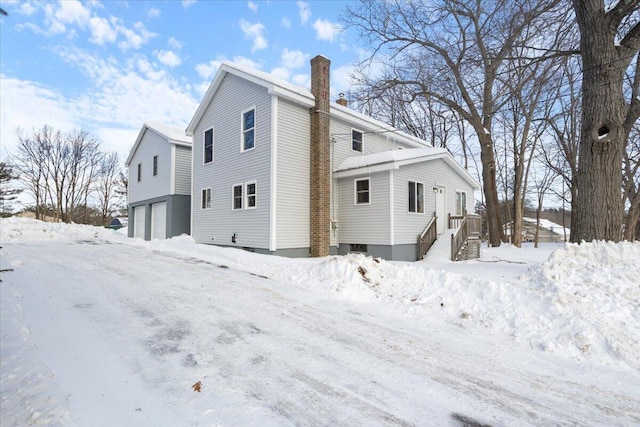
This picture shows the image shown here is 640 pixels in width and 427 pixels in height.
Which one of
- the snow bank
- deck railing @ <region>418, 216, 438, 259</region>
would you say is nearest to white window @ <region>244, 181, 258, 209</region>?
the snow bank

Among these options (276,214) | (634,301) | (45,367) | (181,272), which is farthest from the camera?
(276,214)

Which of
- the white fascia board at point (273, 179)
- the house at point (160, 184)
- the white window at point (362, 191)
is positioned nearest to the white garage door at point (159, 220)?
the house at point (160, 184)

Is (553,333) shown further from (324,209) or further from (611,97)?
(324,209)

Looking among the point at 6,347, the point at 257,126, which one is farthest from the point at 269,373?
the point at 257,126

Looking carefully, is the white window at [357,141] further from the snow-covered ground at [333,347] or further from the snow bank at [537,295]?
the snow-covered ground at [333,347]

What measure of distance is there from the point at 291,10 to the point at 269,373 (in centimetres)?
1226

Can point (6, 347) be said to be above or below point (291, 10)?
below

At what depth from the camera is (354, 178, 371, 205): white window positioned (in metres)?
12.9

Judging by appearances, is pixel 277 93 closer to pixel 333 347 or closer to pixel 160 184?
pixel 333 347

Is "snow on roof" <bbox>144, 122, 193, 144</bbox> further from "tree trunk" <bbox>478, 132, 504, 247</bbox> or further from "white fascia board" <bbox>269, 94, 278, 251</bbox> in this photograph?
"tree trunk" <bbox>478, 132, 504, 247</bbox>

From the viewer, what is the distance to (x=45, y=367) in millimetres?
3135

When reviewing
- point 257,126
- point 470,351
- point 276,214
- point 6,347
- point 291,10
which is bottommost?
point 470,351

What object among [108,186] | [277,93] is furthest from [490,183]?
[108,186]

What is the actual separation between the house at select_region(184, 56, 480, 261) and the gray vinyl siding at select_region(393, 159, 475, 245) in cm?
4
